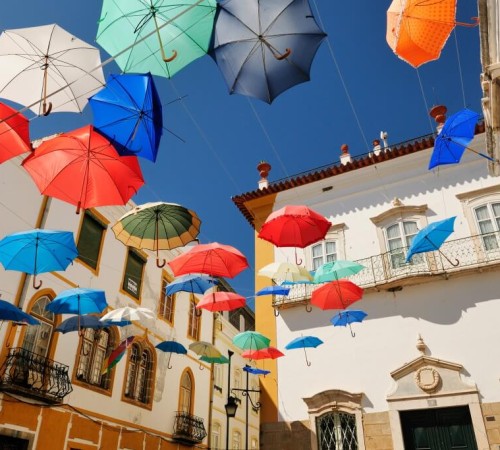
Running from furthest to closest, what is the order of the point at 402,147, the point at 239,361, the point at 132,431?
the point at 239,361, the point at 132,431, the point at 402,147

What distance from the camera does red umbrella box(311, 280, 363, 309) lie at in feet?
35.9

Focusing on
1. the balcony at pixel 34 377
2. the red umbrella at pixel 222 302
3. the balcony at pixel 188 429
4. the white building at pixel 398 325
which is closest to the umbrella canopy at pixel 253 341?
the white building at pixel 398 325

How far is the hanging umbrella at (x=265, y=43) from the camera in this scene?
6801 millimetres

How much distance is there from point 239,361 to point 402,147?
718 inches

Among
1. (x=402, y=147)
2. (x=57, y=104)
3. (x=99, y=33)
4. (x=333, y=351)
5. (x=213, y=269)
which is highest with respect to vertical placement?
(x=402, y=147)

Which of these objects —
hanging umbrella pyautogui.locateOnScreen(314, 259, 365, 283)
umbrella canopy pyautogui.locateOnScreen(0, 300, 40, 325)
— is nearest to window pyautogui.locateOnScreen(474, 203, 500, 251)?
hanging umbrella pyautogui.locateOnScreen(314, 259, 365, 283)

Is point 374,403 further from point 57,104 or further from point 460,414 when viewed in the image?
point 57,104

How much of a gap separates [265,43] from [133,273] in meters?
12.1

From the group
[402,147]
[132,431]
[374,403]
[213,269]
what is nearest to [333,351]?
[374,403]

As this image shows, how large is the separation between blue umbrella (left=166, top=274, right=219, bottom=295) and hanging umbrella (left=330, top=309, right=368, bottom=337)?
3444 millimetres

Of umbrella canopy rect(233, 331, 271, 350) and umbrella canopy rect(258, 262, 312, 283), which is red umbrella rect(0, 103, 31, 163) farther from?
umbrella canopy rect(233, 331, 271, 350)

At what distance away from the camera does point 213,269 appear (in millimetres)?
9656

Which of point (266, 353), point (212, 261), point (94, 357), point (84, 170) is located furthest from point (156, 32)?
point (94, 357)

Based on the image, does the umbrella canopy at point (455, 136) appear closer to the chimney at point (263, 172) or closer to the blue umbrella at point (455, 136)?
the blue umbrella at point (455, 136)
